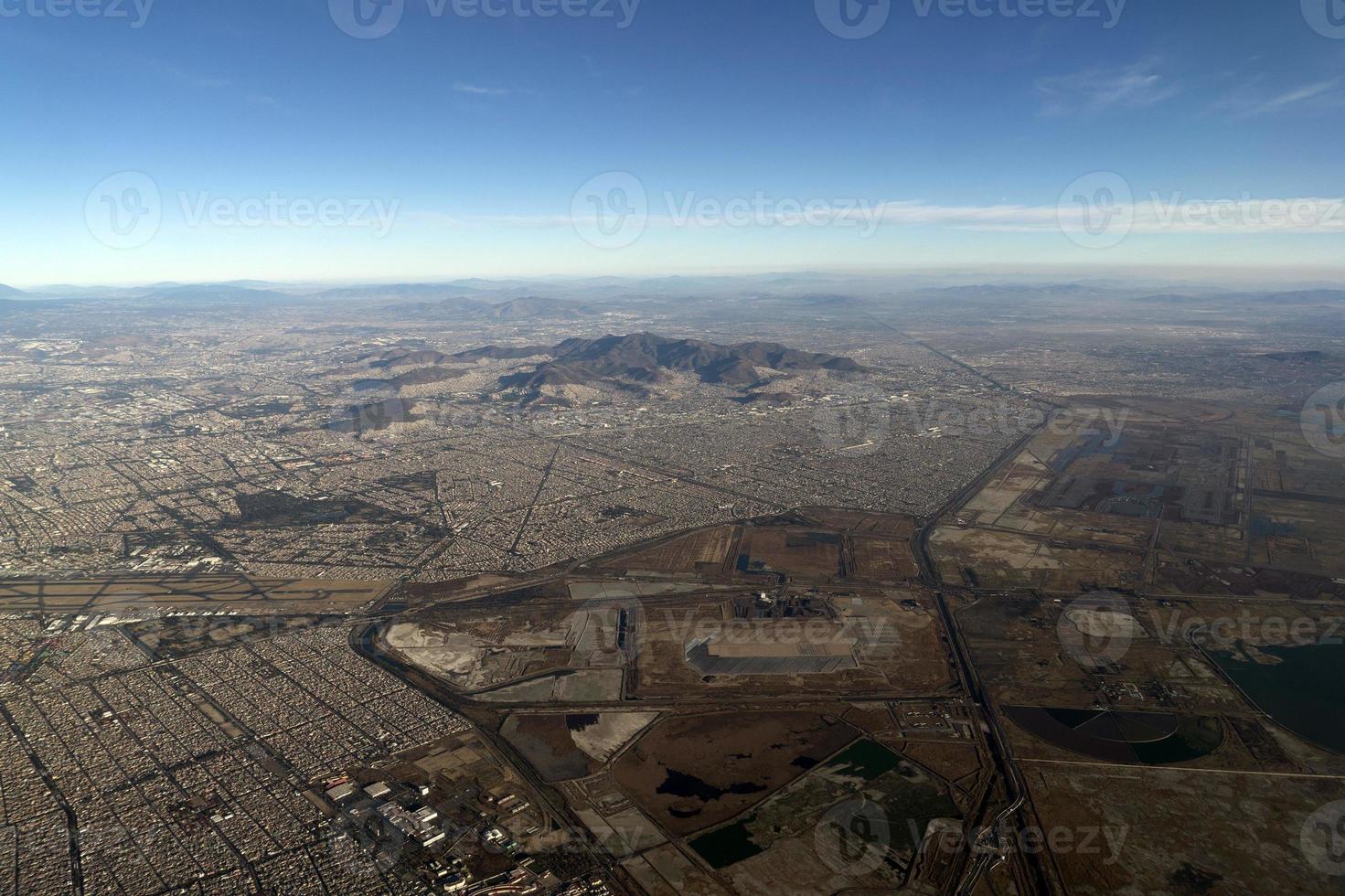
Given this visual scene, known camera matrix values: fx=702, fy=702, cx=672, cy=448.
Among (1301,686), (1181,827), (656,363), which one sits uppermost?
(656,363)

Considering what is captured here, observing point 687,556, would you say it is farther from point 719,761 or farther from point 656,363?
point 656,363

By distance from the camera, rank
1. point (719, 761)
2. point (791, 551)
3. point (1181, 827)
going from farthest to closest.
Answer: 1. point (791, 551)
2. point (719, 761)
3. point (1181, 827)

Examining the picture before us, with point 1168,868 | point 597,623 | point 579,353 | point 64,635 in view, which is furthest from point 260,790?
point 579,353

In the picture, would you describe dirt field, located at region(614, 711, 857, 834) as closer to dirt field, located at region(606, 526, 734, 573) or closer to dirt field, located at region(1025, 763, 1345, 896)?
dirt field, located at region(1025, 763, 1345, 896)

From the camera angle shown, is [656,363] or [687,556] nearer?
[687,556]

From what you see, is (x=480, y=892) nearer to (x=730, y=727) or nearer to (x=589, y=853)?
(x=589, y=853)

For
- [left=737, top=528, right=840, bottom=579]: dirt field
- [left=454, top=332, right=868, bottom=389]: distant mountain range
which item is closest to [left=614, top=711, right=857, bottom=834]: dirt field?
[left=737, top=528, right=840, bottom=579]: dirt field

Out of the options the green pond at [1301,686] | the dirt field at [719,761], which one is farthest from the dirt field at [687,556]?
the green pond at [1301,686]

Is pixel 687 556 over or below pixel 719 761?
over

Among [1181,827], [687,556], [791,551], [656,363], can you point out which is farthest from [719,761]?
[656,363]

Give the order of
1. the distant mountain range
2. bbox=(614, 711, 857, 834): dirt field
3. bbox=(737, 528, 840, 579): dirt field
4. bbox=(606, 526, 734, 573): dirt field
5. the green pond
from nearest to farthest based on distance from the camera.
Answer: bbox=(614, 711, 857, 834): dirt field, the green pond, bbox=(737, 528, 840, 579): dirt field, bbox=(606, 526, 734, 573): dirt field, the distant mountain range
